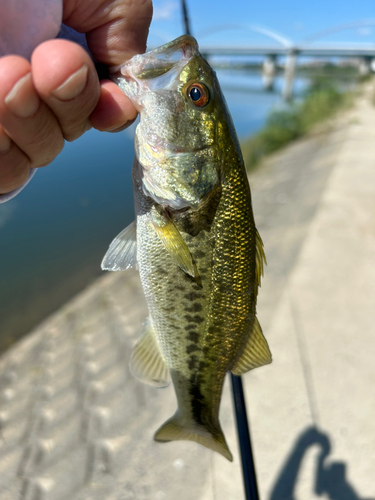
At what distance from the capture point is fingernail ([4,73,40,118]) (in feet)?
2.98

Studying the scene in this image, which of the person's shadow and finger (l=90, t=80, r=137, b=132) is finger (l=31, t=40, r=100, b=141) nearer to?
finger (l=90, t=80, r=137, b=132)

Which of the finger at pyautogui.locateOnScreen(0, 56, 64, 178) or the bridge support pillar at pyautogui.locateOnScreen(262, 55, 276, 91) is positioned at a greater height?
the finger at pyautogui.locateOnScreen(0, 56, 64, 178)

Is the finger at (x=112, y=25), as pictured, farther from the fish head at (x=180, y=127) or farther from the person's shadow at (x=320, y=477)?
the person's shadow at (x=320, y=477)

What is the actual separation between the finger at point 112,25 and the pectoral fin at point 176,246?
0.64 metres

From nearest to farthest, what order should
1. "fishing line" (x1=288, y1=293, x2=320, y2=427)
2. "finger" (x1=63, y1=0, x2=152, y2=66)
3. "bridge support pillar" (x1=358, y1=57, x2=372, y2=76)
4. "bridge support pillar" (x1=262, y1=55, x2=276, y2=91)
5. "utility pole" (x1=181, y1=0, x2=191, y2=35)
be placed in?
"finger" (x1=63, y1=0, x2=152, y2=66) < "utility pole" (x1=181, y1=0, x2=191, y2=35) < "fishing line" (x1=288, y1=293, x2=320, y2=427) < "bridge support pillar" (x1=358, y1=57, x2=372, y2=76) < "bridge support pillar" (x1=262, y1=55, x2=276, y2=91)

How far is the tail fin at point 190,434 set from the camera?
1586mm

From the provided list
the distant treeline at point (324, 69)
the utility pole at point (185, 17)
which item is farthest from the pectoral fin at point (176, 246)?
the distant treeline at point (324, 69)

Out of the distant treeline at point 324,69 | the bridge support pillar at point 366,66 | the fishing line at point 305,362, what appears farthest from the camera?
the distant treeline at point 324,69

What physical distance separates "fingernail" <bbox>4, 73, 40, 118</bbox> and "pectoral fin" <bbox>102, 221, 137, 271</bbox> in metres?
0.64

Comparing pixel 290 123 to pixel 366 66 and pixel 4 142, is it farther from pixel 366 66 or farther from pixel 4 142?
pixel 366 66

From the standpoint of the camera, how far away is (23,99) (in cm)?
94

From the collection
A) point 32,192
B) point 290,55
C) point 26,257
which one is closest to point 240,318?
point 26,257

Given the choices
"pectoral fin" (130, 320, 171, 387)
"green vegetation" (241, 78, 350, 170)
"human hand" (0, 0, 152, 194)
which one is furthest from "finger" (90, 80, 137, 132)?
"green vegetation" (241, 78, 350, 170)

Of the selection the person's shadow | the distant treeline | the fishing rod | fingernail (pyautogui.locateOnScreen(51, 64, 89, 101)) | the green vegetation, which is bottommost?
the distant treeline
